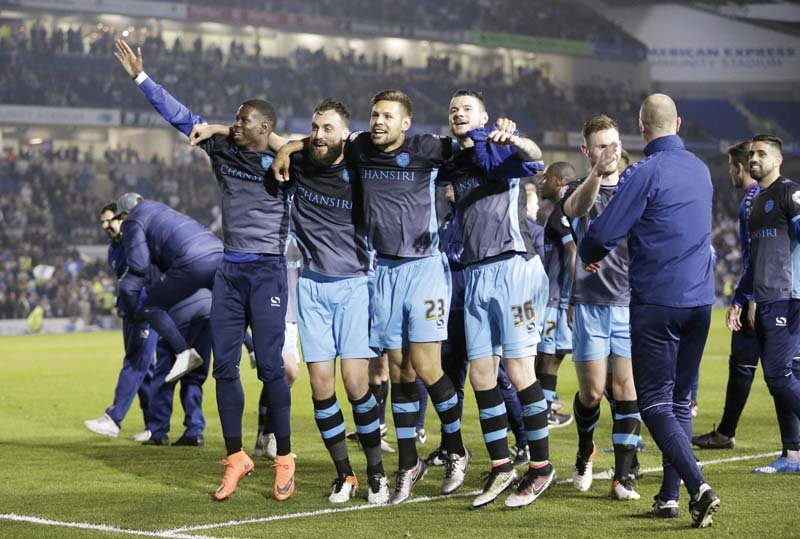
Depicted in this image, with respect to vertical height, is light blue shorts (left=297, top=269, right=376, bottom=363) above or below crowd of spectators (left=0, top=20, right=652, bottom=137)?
below

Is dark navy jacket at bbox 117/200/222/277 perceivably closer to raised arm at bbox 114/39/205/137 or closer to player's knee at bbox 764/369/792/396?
raised arm at bbox 114/39/205/137

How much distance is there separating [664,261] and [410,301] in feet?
5.27

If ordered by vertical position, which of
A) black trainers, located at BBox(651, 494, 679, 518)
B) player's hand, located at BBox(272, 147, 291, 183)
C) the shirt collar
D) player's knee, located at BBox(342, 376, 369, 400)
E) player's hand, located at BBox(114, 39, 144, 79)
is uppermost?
player's hand, located at BBox(114, 39, 144, 79)

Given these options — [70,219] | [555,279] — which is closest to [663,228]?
[555,279]

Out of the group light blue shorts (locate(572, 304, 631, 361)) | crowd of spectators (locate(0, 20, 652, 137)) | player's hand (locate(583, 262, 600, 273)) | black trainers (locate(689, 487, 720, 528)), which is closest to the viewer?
black trainers (locate(689, 487, 720, 528))

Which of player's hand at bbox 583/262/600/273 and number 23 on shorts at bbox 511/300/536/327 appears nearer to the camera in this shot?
number 23 on shorts at bbox 511/300/536/327

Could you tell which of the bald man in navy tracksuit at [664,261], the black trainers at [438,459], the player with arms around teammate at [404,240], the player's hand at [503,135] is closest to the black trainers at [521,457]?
the black trainers at [438,459]

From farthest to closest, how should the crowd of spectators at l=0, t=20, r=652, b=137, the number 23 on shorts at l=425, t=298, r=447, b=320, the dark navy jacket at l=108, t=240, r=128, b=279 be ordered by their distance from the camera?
the crowd of spectators at l=0, t=20, r=652, b=137 < the dark navy jacket at l=108, t=240, r=128, b=279 < the number 23 on shorts at l=425, t=298, r=447, b=320

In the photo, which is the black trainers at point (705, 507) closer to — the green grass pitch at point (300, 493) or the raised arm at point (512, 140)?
the green grass pitch at point (300, 493)

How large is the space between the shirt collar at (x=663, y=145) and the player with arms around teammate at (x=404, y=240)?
1.34m

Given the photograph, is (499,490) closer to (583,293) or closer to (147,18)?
(583,293)

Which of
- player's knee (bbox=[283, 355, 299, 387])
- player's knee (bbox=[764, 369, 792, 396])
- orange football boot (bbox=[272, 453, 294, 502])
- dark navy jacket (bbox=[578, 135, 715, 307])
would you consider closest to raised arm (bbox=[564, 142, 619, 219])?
dark navy jacket (bbox=[578, 135, 715, 307])

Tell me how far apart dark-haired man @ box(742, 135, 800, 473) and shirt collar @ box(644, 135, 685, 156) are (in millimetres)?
2162

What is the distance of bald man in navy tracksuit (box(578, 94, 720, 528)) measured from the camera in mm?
Answer: 5766
